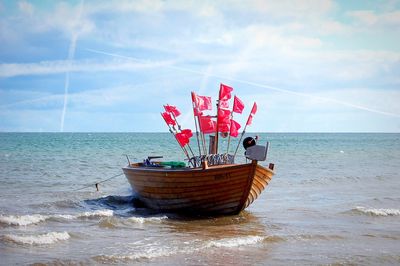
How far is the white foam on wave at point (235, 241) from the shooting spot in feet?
36.2

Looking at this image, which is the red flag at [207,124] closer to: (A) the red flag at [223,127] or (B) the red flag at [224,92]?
(A) the red flag at [223,127]

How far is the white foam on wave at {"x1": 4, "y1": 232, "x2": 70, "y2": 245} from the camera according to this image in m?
11.3

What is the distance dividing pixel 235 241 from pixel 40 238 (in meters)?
4.56

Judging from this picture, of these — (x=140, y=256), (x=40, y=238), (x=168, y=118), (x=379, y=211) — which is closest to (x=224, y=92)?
(x=168, y=118)

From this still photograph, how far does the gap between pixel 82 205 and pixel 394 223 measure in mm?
10470

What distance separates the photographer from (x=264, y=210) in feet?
53.8

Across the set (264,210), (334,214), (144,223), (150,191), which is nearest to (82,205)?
(150,191)

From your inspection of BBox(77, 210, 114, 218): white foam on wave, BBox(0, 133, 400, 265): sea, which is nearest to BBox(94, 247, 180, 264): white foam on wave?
BBox(0, 133, 400, 265): sea

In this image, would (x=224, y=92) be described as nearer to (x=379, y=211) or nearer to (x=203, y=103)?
(x=203, y=103)

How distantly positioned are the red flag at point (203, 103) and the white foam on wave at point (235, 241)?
4.86 meters

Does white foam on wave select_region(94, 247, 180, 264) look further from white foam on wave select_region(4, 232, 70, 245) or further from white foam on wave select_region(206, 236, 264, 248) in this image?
white foam on wave select_region(4, 232, 70, 245)

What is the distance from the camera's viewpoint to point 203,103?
15.3 metres

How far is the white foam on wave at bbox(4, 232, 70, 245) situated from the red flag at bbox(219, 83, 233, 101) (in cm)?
624

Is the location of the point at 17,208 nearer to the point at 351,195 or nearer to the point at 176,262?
the point at 176,262
